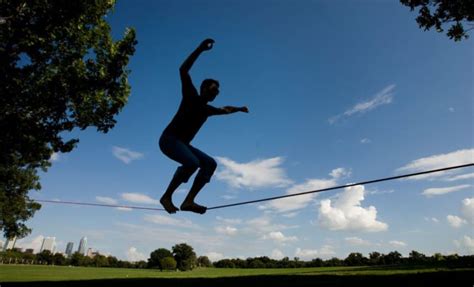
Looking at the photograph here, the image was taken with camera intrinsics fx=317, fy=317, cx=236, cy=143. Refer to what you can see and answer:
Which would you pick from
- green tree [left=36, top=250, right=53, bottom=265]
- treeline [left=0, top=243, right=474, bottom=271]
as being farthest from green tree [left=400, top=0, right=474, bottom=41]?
green tree [left=36, top=250, right=53, bottom=265]

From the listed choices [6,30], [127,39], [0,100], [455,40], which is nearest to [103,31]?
[127,39]

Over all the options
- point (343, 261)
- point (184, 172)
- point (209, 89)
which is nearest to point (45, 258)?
point (343, 261)

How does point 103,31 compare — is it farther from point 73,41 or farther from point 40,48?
point 40,48

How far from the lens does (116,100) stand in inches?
628

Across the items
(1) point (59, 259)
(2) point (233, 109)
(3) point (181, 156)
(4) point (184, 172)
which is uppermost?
(1) point (59, 259)

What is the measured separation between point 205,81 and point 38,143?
43.0 ft

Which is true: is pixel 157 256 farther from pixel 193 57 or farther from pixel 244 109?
pixel 193 57

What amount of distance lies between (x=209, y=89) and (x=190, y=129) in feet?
2.69

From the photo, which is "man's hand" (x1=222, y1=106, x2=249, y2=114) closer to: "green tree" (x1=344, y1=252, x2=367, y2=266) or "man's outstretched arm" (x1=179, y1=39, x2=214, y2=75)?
"man's outstretched arm" (x1=179, y1=39, x2=214, y2=75)

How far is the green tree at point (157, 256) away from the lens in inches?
3947

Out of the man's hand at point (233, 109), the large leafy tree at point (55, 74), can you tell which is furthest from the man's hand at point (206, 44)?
the large leafy tree at point (55, 74)

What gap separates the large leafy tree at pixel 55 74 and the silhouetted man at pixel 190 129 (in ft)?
35.9

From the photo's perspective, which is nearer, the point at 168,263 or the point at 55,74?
the point at 55,74

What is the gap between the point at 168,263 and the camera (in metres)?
91.7
